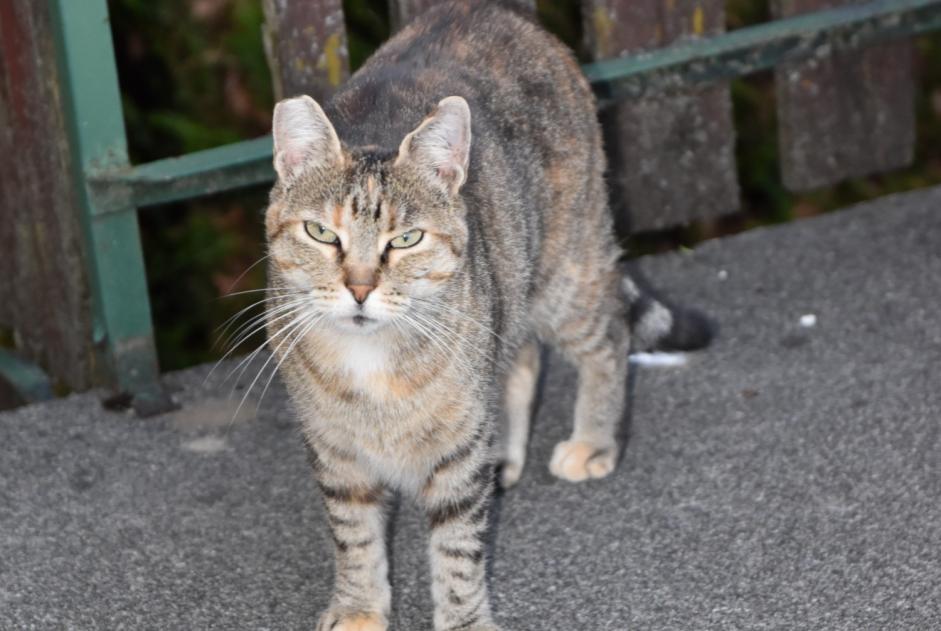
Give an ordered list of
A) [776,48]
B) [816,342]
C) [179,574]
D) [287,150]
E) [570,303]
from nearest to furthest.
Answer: [287,150]
[179,574]
[570,303]
[816,342]
[776,48]

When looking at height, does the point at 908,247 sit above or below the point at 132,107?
below

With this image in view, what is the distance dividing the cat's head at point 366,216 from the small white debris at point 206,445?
1042mm

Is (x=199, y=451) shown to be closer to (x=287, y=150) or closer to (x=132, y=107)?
(x=287, y=150)

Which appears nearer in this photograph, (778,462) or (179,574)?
(179,574)

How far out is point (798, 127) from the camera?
17.8ft

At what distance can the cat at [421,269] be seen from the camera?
3248mm

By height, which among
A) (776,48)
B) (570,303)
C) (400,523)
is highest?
(776,48)

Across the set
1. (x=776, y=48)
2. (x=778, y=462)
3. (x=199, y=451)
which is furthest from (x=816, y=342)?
(x=199, y=451)

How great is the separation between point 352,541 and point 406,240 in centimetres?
71

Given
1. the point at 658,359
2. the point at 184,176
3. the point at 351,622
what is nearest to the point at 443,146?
the point at 351,622

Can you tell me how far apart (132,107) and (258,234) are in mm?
726

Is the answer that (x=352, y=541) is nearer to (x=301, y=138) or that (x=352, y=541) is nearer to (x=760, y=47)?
(x=301, y=138)

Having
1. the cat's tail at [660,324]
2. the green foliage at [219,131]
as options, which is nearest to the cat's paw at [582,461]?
the cat's tail at [660,324]

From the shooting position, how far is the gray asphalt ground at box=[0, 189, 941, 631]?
140 inches
